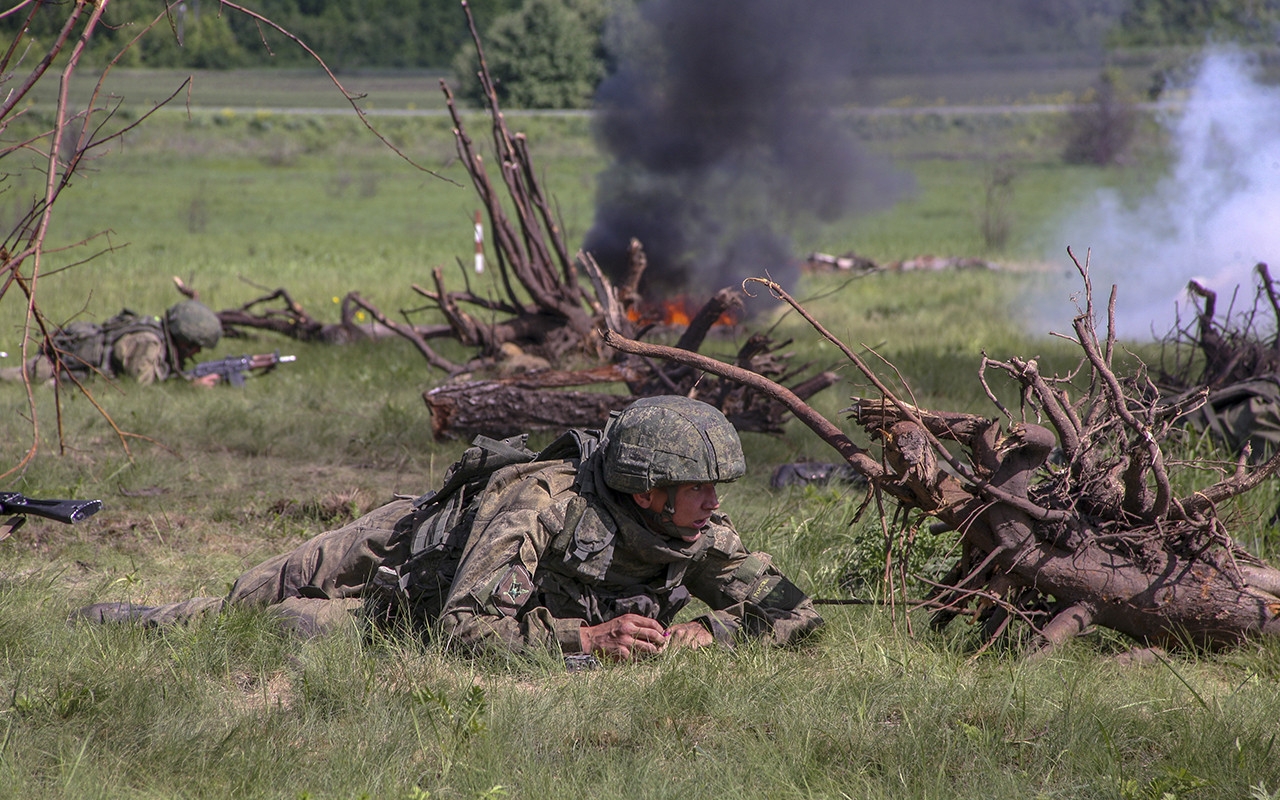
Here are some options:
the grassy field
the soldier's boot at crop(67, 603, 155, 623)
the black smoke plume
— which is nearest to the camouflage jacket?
the grassy field

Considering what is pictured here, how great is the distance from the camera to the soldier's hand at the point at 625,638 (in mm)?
3176

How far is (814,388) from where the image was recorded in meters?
5.81

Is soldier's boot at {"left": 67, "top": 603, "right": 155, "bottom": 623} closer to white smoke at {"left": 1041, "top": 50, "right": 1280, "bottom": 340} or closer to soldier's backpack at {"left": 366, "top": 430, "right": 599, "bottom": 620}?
soldier's backpack at {"left": 366, "top": 430, "right": 599, "bottom": 620}

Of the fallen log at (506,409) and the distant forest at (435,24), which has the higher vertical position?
the distant forest at (435,24)

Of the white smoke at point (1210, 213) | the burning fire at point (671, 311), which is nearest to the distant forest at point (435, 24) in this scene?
the white smoke at point (1210, 213)

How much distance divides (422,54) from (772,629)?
6218 centimetres

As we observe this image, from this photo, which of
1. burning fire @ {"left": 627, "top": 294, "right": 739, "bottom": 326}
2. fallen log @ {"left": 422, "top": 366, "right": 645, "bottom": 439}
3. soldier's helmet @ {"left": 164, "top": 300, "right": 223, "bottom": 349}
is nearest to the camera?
fallen log @ {"left": 422, "top": 366, "right": 645, "bottom": 439}

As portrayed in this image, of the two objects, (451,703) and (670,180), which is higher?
(670,180)

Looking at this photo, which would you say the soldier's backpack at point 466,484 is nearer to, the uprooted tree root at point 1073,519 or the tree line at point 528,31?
the uprooted tree root at point 1073,519

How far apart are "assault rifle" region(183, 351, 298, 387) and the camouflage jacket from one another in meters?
5.39

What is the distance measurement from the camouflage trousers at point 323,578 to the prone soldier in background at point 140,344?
16.2 ft

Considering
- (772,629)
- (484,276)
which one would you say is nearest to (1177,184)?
(484,276)

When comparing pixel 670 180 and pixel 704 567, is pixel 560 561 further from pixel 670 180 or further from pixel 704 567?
pixel 670 180

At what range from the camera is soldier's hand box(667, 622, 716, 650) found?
3.29 m
